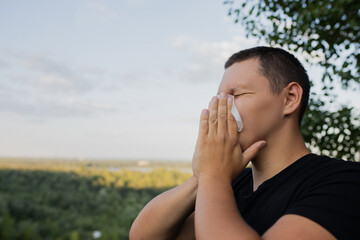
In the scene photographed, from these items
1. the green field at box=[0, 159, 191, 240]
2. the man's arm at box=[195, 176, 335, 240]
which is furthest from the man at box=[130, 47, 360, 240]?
the green field at box=[0, 159, 191, 240]

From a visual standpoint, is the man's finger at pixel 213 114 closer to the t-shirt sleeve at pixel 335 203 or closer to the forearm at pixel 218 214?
the forearm at pixel 218 214

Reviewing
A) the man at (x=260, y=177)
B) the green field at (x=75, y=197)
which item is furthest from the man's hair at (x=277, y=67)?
the green field at (x=75, y=197)

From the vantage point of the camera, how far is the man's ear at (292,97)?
1.57 metres

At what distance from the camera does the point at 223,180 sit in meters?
1.30

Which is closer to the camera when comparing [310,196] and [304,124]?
[310,196]

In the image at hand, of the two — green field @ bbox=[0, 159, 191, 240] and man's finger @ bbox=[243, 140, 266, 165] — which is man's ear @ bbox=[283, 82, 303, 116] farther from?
green field @ bbox=[0, 159, 191, 240]

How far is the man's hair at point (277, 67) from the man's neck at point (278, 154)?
0.47 feet

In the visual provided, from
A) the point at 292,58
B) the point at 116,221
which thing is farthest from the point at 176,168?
the point at 292,58

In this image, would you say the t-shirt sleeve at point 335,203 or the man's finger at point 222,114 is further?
the man's finger at point 222,114

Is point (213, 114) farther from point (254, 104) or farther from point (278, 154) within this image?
point (278, 154)

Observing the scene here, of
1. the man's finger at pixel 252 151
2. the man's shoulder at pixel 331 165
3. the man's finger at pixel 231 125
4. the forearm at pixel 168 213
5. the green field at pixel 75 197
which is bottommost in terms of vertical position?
the green field at pixel 75 197

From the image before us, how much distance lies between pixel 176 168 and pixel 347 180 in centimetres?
2134

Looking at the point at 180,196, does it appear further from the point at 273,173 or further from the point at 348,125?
the point at 348,125

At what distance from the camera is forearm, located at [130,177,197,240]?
1.55 meters
